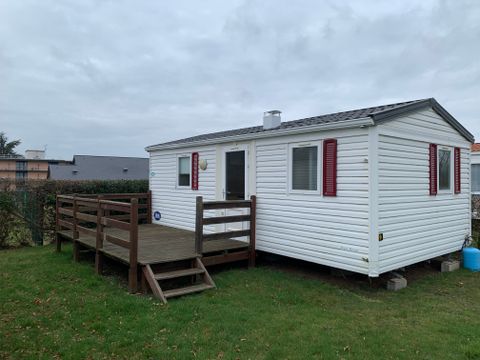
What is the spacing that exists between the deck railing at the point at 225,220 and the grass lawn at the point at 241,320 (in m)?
0.74

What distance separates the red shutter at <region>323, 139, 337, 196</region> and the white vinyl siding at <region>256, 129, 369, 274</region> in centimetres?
8

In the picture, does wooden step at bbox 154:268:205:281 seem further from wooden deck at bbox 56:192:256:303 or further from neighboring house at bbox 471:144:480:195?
neighboring house at bbox 471:144:480:195

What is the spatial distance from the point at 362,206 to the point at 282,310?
6.58 feet

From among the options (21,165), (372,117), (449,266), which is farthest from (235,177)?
(21,165)

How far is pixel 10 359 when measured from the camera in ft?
10.6

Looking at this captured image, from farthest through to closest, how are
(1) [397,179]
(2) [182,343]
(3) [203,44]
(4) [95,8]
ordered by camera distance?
(3) [203,44], (4) [95,8], (1) [397,179], (2) [182,343]

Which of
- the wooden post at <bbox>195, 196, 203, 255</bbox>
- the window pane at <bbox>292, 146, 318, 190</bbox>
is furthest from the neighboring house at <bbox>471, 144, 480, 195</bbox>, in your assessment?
the wooden post at <bbox>195, 196, 203, 255</bbox>

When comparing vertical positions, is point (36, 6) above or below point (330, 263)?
above

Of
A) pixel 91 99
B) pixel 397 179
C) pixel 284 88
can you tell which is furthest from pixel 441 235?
pixel 91 99

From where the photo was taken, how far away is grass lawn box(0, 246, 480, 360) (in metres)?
3.41

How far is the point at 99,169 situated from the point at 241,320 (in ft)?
98.4

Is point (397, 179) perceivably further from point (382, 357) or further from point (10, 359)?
point (10, 359)

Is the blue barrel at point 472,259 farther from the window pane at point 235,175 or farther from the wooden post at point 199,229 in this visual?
the wooden post at point 199,229

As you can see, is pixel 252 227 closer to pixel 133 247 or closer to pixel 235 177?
pixel 235 177
